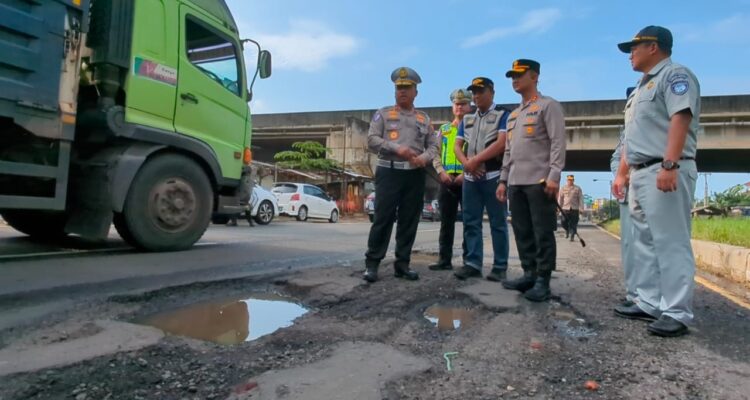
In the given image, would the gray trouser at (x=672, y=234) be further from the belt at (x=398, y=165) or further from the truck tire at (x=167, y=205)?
the truck tire at (x=167, y=205)

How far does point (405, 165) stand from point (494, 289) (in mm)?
1245

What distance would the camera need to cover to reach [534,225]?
3621 millimetres

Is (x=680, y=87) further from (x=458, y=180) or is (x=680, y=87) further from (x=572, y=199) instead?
(x=572, y=199)

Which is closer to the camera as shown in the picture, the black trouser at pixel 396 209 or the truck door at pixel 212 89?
the black trouser at pixel 396 209

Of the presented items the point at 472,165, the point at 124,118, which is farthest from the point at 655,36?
the point at 124,118

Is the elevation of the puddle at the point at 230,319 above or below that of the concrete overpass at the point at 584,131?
below

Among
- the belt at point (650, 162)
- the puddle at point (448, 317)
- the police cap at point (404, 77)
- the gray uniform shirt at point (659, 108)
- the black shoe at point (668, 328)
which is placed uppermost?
the police cap at point (404, 77)

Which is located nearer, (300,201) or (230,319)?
(230,319)

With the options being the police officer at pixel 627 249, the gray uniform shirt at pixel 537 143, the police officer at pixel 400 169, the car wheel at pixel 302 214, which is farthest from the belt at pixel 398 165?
the car wheel at pixel 302 214

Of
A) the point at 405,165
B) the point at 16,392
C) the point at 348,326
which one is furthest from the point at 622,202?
the point at 16,392

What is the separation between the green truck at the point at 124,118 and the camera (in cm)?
403

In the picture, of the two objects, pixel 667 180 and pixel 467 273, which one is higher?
pixel 667 180

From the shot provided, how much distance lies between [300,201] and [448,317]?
15.8m

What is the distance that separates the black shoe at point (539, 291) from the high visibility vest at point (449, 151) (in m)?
1.51
